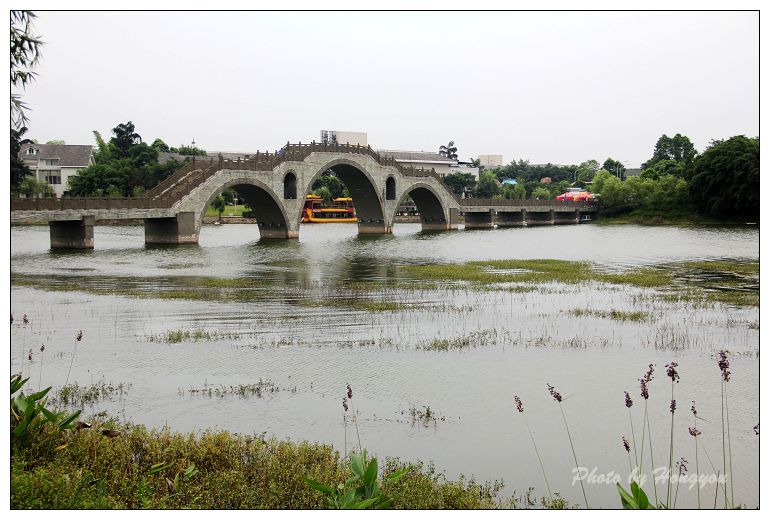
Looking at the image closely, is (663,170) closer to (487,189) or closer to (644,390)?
(487,189)

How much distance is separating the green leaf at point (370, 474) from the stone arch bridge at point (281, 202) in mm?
37148

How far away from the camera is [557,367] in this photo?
15.4 metres

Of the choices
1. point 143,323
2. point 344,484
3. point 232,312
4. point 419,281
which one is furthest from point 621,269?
point 344,484

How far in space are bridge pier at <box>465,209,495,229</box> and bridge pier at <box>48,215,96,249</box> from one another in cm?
5512

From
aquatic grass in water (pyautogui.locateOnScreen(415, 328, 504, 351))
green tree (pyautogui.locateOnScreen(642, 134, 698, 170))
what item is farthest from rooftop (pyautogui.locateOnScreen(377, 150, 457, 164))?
aquatic grass in water (pyautogui.locateOnScreen(415, 328, 504, 351))

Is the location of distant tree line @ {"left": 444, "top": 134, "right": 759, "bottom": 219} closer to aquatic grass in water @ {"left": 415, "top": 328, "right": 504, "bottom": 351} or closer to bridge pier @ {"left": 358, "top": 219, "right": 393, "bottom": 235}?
aquatic grass in water @ {"left": 415, "top": 328, "right": 504, "bottom": 351}

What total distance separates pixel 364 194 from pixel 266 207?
16300 millimetres

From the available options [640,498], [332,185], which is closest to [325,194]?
[332,185]

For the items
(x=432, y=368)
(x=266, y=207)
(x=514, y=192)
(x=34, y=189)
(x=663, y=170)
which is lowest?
(x=432, y=368)

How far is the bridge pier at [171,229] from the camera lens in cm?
5641

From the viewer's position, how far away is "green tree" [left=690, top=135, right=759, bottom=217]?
6041cm

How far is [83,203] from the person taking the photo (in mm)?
46531

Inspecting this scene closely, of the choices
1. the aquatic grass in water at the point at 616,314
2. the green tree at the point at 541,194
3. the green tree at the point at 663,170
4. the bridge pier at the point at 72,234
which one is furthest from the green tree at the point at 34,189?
the green tree at the point at 541,194
